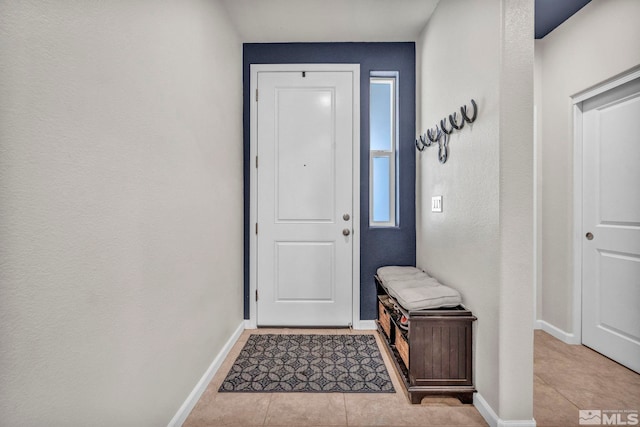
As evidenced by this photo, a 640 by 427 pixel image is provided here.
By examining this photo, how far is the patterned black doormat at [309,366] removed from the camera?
2.05 m

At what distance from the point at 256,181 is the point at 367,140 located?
1139 mm

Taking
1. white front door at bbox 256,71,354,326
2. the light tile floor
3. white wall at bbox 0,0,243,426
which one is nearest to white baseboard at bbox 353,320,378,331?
white front door at bbox 256,71,354,326

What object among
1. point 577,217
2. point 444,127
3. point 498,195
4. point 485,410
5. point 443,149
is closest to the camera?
point 498,195

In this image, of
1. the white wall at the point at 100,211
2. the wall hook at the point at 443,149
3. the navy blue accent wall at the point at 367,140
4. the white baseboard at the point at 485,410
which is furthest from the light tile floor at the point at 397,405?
the wall hook at the point at 443,149

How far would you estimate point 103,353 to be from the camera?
1076 millimetres

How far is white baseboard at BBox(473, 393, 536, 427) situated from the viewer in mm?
1591

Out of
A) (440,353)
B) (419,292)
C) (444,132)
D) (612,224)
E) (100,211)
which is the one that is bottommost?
(440,353)

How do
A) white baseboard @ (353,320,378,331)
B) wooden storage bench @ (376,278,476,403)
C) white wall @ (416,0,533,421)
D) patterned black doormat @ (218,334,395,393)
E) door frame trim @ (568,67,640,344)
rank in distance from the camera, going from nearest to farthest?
white wall @ (416,0,533,421)
wooden storage bench @ (376,278,476,403)
patterned black doormat @ (218,334,395,393)
door frame trim @ (568,67,640,344)
white baseboard @ (353,320,378,331)

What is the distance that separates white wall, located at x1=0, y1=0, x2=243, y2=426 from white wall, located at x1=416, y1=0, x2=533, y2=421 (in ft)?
5.44

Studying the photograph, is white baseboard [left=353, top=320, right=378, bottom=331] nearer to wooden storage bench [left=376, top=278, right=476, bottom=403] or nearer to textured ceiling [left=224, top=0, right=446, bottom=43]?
wooden storage bench [left=376, top=278, right=476, bottom=403]

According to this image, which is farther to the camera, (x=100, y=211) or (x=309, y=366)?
(x=309, y=366)

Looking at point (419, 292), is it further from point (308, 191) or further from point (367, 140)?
point (367, 140)

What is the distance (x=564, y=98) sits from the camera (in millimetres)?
2699

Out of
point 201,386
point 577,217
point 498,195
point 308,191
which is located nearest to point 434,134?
point 498,195
